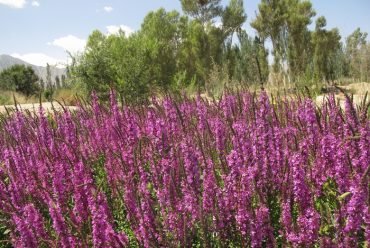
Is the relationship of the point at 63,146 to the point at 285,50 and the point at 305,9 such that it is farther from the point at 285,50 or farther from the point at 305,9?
the point at 305,9

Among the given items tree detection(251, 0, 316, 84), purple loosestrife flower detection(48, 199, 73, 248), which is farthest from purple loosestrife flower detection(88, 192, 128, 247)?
tree detection(251, 0, 316, 84)

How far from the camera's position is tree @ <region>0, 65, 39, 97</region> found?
45.2 m

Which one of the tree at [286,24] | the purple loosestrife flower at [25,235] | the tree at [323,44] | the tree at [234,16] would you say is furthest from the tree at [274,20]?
the purple loosestrife flower at [25,235]

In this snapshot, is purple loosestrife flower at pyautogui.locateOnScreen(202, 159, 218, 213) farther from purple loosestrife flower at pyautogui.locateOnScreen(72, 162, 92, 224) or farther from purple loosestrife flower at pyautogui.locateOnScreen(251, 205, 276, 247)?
purple loosestrife flower at pyautogui.locateOnScreen(72, 162, 92, 224)

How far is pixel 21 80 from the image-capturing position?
152 feet

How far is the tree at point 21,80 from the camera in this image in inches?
1779

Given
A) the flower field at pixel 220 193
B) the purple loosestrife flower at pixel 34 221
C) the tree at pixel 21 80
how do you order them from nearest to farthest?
the flower field at pixel 220 193 → the purple loosestrife flower at pixel 34 221 → the tree at pixel 21 80

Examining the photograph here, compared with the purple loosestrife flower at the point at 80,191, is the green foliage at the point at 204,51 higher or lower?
higher

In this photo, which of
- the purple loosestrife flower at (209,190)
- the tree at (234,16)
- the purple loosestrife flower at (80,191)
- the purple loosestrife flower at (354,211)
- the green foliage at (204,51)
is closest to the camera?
the purple loosestrife flower at (354,211)

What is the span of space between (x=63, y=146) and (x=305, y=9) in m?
29.1

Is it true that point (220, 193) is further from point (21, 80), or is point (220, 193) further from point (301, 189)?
point (21, 80)

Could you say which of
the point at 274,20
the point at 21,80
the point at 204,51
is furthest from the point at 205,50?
the point at 21,80

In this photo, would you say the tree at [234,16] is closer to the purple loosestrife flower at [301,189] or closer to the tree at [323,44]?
the tree at [323,44]

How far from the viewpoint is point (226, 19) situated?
137 feet
